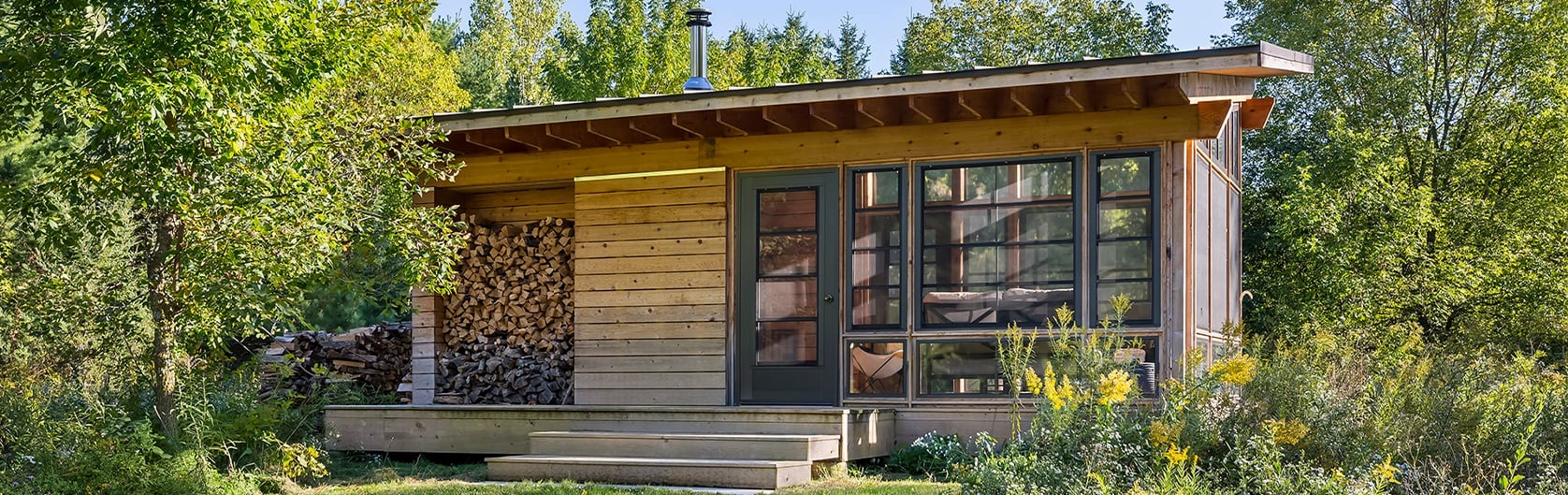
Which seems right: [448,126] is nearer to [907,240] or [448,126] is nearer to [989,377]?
[907,240]

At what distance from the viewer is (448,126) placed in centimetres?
1023

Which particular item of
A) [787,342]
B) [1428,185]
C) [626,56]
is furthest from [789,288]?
[626,56]

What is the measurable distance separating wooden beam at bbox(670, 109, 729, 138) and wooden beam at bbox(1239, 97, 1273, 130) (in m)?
4.53

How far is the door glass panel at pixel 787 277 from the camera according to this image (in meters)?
9.85

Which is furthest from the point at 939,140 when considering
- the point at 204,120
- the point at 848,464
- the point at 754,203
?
the point at 204,120

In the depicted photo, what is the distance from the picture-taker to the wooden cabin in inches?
346

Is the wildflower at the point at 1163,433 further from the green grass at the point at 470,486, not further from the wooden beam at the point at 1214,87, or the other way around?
the wooden beam at the point at 1214,87

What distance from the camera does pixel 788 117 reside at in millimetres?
9664

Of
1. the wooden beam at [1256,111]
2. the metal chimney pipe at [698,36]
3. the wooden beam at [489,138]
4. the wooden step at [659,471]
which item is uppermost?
the metal chimney pipe at [698,36]

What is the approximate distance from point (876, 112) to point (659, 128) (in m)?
1.62

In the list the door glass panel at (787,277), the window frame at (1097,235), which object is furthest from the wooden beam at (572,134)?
the window frame at (1097,235)

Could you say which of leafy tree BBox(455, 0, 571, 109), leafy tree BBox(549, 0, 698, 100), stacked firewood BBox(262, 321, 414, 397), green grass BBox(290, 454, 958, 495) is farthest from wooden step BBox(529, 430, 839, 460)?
leafy tree BBox(455, 0, 571, 109)

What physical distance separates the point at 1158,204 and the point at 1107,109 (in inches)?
27.6

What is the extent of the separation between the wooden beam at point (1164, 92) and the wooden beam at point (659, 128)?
3.23m
